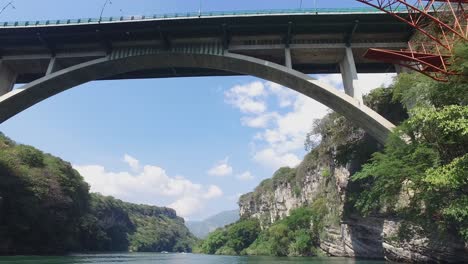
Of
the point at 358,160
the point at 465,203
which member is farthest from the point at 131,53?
the point at 465,203

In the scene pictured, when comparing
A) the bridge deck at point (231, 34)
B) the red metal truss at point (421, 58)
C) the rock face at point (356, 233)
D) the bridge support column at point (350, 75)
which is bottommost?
the rock face at point (356, 233)

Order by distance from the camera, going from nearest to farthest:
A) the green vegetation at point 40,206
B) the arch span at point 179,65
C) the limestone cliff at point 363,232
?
the limestone cliff at point 363,232 < the arch span at point 179,65 < the green vegetation at point 40,206

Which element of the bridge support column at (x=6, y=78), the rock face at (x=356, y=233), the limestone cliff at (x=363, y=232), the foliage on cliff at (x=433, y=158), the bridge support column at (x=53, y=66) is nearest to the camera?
the foliage on cliff at (x=433, y=158)

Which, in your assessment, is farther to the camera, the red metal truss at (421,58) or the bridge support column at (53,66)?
the bridge support column at (53,66)

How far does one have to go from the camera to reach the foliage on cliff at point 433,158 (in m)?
13.2

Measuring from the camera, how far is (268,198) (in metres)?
89.1

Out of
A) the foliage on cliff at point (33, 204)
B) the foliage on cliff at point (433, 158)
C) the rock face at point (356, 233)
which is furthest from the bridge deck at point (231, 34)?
the foliage on cliff at point (33, 204)

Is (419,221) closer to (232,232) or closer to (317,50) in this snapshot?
(317,50)

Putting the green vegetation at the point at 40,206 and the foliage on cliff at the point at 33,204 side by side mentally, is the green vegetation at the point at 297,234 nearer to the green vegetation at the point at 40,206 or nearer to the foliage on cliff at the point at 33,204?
the green vegetation at the point at 40,206

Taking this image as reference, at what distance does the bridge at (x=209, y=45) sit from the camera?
21.5 metres

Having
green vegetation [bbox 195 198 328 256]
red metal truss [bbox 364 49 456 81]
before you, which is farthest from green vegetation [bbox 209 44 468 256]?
green vegetation [bbox 195 198 328 256]

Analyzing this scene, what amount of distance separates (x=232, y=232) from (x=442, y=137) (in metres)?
75.9

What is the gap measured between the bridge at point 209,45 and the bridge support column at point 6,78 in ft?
0.36

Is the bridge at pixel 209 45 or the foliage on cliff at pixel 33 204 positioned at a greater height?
the bridge at pixel 209 45
